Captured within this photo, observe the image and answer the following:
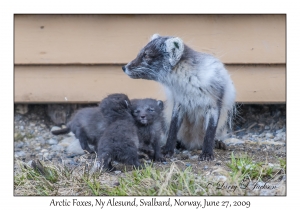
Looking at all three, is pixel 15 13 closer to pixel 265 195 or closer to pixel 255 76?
pixel 255 76

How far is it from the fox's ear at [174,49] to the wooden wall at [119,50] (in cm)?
131

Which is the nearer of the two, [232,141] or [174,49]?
[174,49]

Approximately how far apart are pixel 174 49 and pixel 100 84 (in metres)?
2.00

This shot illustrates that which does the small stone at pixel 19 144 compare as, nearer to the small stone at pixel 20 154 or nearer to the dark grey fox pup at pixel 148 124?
the small stone at pixel 20 154

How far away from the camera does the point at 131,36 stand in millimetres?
7379

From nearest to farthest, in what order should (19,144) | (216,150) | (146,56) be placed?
(146,56)
(216,150)
(19,144)

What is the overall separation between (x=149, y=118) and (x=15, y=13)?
2554mm

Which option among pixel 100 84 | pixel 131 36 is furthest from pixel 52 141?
pixel 131 36

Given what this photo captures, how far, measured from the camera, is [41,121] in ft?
26.7

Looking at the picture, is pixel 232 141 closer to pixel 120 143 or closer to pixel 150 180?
pixel 120 143

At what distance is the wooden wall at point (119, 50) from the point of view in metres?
7.29

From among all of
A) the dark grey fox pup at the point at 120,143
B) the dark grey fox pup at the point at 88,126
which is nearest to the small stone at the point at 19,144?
the dark grey fox pup at the point at 88,126

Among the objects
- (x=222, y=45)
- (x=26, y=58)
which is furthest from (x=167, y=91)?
(x=26, y=58)

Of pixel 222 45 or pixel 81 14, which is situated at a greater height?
pixel 81 14
